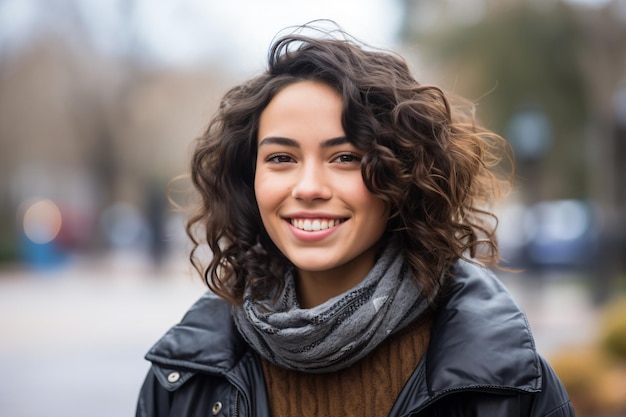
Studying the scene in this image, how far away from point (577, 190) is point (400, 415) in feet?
73.3

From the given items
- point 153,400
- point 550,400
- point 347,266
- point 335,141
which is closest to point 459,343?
point 550,400

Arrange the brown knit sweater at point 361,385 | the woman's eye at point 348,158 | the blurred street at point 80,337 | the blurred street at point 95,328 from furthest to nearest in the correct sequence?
the blurred street at point 95,328 < the blurred street at point 80,337 < the brown knit sweater at point 361,385 < the woman's eye at point 348,158

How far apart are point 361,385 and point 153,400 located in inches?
24.3

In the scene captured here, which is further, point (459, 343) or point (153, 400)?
point (153, 400)

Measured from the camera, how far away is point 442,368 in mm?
2066

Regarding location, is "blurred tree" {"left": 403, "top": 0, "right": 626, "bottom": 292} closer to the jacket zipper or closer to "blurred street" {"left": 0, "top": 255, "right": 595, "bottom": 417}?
"blurred street" {"left": 0, "top": 255, "right": 595, "bottom": 417}

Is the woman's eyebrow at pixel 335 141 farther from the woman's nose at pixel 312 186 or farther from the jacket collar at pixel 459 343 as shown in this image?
the jacket collar at pixel 459 343

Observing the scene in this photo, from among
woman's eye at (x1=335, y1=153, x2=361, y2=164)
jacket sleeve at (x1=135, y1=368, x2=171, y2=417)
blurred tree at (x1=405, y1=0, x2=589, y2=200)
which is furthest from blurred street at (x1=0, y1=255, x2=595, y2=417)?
woman's eye at (x1=335, y1=153, x2=361, y2=164)

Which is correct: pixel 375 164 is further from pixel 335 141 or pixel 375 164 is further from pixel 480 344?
pixel 480 344

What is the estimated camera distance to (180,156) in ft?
90.8

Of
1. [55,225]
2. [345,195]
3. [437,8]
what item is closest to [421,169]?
[345,195]

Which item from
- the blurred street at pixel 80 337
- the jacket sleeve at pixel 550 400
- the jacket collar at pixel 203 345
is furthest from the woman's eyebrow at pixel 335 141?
the blurred street at pixel 80 337

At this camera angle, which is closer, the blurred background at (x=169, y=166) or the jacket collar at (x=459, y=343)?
the jacket collar at (x=459, y=343)

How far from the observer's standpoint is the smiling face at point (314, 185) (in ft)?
6.82
